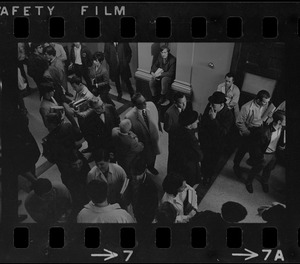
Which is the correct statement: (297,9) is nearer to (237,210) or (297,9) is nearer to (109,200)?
(237,210)

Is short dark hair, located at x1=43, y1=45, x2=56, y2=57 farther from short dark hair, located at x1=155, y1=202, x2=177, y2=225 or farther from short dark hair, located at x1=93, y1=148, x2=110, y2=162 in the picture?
short dark hair, located at x1=155, y1=202, x2=177, y2=225

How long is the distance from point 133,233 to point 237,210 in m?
0.67

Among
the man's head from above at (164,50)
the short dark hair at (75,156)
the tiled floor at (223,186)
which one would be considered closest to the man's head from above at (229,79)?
the man's head from above at (164,50)

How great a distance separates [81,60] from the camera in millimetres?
3459

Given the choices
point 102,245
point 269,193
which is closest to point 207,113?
point 269,193

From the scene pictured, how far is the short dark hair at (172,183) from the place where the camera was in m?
3.47

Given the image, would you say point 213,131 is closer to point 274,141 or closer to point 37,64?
point 274,141

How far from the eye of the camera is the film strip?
11.2 feet

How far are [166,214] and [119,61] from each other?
39.7 inches

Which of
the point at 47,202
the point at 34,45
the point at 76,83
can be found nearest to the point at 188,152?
the point at 76,83

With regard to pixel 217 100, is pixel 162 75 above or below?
above

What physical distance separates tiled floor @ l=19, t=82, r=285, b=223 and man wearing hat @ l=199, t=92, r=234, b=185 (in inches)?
3.5

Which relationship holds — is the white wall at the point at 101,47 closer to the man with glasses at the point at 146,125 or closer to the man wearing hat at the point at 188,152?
the man with glasses at the point at 146,125

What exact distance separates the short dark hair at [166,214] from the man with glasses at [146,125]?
219 millimetres
